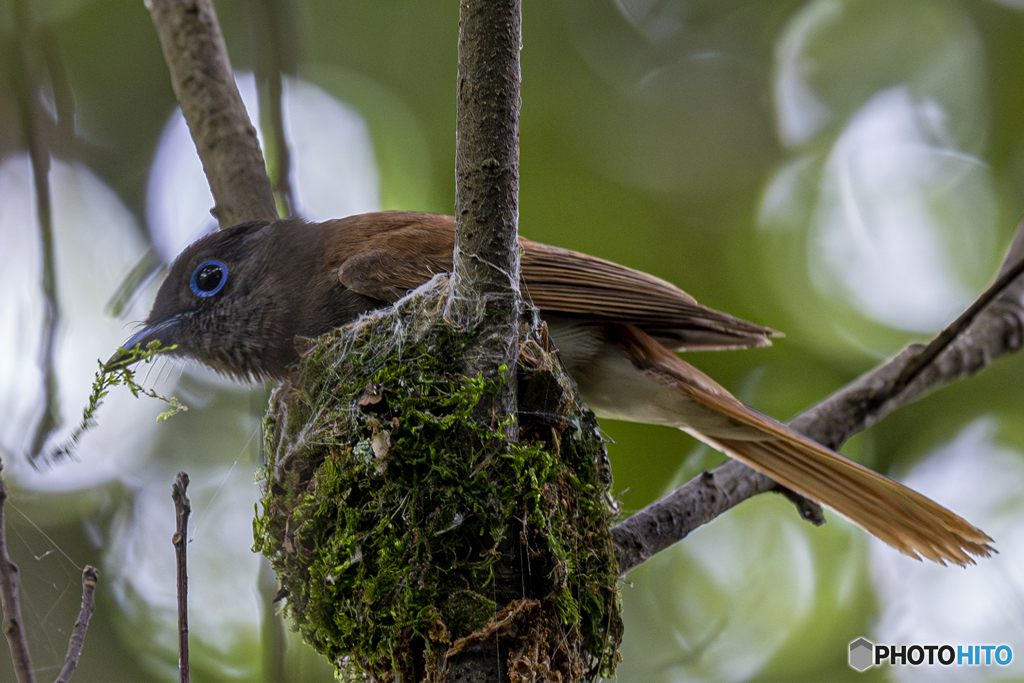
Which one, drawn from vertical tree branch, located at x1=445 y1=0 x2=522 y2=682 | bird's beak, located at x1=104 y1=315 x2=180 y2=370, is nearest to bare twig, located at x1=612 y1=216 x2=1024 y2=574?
vertical tree branch, located at x1=445 y1=0 x2=522 y2=682

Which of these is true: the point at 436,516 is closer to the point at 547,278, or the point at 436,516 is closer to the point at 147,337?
the point at 547,278

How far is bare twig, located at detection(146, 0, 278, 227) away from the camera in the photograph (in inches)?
128

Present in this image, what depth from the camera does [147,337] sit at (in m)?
3.16

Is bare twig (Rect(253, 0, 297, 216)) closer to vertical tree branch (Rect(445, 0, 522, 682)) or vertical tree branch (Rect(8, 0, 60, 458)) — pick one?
vertical tree branch (Rect(8, 0, 60, 458))

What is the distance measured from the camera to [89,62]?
4.36m

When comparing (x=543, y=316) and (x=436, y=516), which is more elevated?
(x=543, y=316)

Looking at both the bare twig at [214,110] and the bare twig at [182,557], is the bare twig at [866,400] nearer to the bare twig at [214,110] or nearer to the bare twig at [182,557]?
the bare twig at [182,557]

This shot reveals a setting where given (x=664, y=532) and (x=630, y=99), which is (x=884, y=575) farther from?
(x=630, y=99)

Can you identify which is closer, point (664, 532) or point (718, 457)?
point (664, 532)

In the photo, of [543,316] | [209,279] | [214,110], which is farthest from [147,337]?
[543,316]

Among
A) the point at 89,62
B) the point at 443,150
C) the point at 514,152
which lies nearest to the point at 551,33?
the point at 443,150

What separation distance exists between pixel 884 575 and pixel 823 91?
11.5ft

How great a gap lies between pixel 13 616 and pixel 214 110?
7.63 ft

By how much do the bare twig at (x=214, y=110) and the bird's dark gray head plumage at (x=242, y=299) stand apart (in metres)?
0.13
